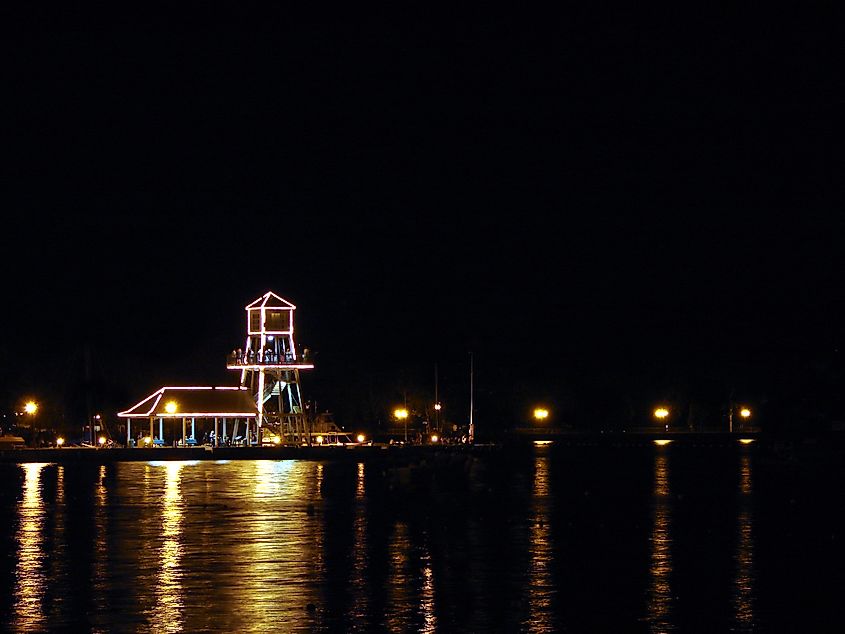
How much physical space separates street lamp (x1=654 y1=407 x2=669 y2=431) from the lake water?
8482cm

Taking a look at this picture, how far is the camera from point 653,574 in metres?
30.6

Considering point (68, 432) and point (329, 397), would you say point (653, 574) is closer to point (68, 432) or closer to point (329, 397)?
point (68, 432)

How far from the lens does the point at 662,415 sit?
14925 cm

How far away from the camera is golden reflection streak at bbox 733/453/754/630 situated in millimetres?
25547

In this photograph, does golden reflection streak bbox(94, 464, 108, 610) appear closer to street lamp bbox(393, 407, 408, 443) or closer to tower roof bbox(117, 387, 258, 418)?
tower roof bbox(117, 387, 258, 418)

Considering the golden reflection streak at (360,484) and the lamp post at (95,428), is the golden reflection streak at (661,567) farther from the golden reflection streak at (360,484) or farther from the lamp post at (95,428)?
the lamp post at (95,428)

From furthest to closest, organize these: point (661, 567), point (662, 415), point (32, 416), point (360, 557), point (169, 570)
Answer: point (662, 415) → point (32, 416) → point (360, 557) → point (661, 567) → point (169, 570)

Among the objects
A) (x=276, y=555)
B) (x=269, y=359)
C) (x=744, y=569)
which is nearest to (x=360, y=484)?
(x=276, y=555)

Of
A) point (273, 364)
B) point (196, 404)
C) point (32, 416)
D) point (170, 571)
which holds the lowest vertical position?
point (170, 571)

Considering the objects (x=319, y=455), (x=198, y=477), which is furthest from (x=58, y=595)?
(x=319, y=455)

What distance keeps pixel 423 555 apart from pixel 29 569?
8659 millimetres

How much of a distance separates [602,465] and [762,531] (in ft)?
129

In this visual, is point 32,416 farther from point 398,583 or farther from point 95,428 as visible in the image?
point 398,583

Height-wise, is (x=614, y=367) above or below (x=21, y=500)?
above
